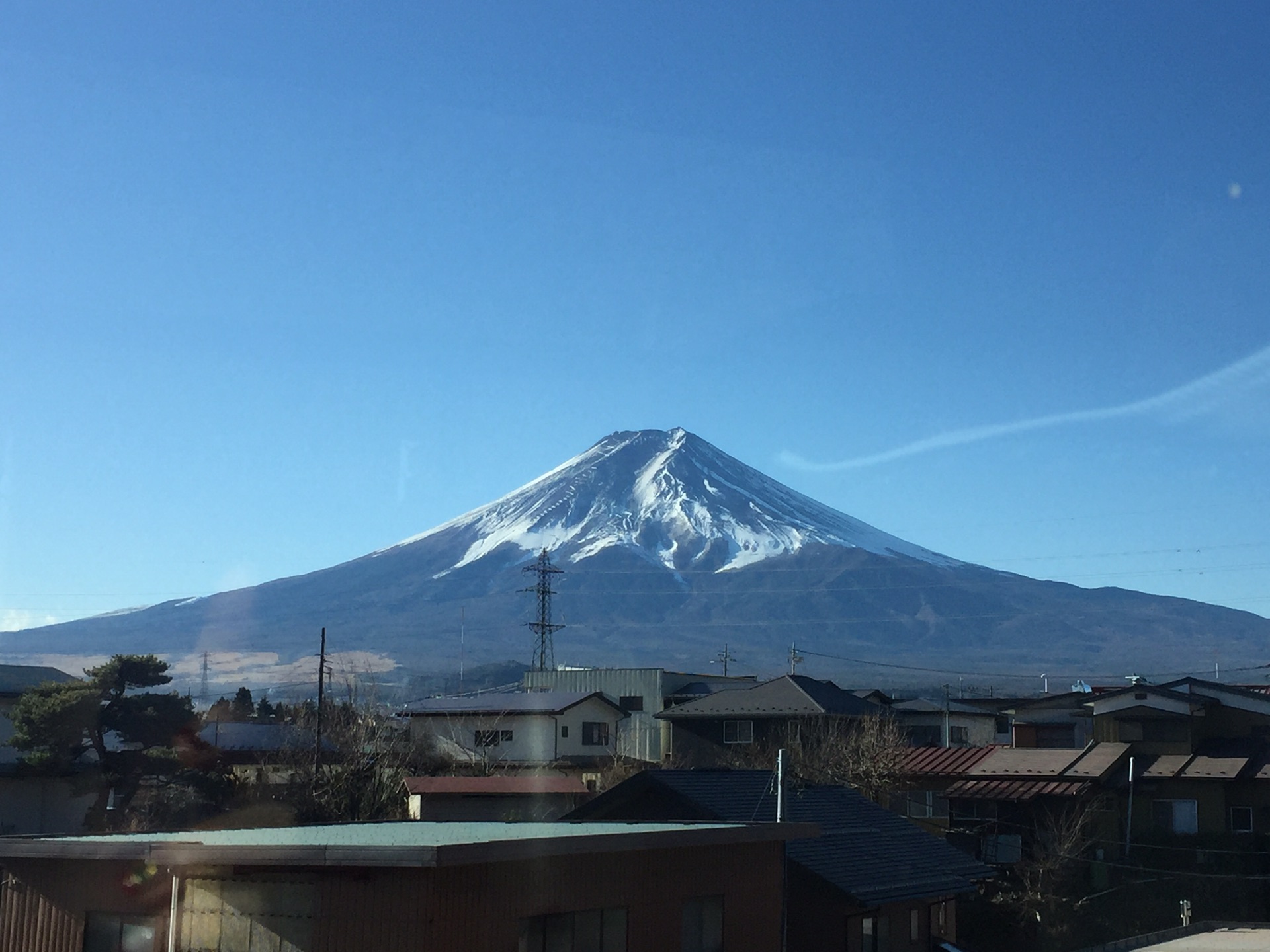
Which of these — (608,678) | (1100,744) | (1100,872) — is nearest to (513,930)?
(1100,872)

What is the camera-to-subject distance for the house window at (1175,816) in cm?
3294

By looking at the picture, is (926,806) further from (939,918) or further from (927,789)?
(939,918)

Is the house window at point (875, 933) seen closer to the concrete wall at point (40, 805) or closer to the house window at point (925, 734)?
the concrete wall at point (40, 805)

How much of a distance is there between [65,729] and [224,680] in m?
156

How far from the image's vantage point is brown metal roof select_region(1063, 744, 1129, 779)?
108 feet

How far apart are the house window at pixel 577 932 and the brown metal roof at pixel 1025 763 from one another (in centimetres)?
2377

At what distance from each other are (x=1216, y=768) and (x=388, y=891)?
2896cm

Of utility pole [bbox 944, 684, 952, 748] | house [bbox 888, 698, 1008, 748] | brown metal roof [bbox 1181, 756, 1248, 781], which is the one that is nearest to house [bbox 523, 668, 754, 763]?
house [bbox 888, 698, 1008, 748]

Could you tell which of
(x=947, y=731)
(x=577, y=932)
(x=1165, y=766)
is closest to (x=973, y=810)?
(x=1165, y=766)

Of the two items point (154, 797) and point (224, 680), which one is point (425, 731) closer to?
point (154, 797)

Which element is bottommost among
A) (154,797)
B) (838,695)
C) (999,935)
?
(999,935)

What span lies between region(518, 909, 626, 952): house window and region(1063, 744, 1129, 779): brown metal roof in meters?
23.7

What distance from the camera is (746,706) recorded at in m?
44.1

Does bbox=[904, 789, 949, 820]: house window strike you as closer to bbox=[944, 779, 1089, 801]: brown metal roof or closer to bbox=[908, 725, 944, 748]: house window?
bbox=[944, 779, 1089, 801]: brown metal roof
